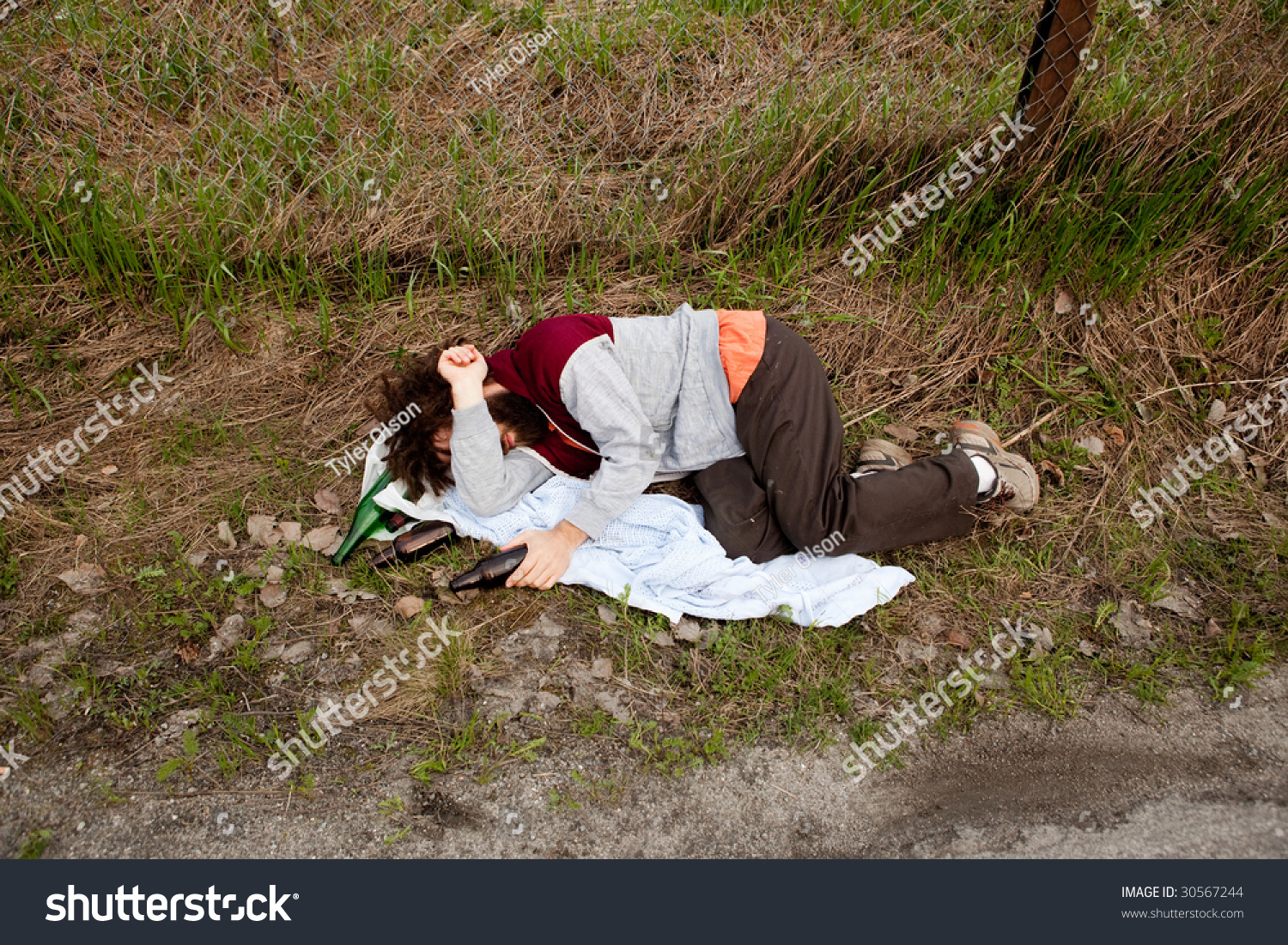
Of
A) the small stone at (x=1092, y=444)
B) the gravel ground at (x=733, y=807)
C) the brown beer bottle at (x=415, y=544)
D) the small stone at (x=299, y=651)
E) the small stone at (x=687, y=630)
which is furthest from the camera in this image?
the small stone at (x=1092, y=444)

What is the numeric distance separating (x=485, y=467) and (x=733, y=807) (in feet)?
4.53

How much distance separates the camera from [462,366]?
9.03ft

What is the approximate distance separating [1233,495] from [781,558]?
187 centimetres

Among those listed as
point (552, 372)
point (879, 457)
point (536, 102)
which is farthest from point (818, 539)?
point (536, 102)

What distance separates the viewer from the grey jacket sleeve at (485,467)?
2.72 meters

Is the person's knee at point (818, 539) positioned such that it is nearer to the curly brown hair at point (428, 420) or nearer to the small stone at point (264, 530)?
the curly brown hair at point (428, 420)

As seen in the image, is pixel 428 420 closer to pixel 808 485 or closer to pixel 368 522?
pixel 368 522

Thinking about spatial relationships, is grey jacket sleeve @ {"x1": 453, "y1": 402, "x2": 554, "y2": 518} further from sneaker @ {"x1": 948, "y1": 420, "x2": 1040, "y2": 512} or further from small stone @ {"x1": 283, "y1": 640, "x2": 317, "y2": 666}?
sneaker @ {"x1": 948, "y1": 420, "x2": 1040, "y2": 512}

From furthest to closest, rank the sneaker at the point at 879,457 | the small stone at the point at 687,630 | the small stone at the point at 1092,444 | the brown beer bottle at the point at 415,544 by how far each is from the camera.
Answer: the small stone at the point at 1092,444 < the sneaker at the point at 879,457 < the brown beer bottle at the point at 415,544 < the small stone at the point at 687,630

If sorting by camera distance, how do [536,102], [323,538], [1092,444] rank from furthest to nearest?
[536,102] < [1092,444] < [323,538]

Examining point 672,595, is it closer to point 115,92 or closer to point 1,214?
point 1,214

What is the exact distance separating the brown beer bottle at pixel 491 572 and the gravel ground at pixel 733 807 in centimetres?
63

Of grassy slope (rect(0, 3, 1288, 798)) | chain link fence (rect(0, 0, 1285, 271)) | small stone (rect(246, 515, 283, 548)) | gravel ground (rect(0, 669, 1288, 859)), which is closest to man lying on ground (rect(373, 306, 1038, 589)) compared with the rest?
grassy slope (rect(0, 3, 1288, 798))

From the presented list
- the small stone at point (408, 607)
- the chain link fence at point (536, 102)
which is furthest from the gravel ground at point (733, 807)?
the chain link fence at point (536, 102)
